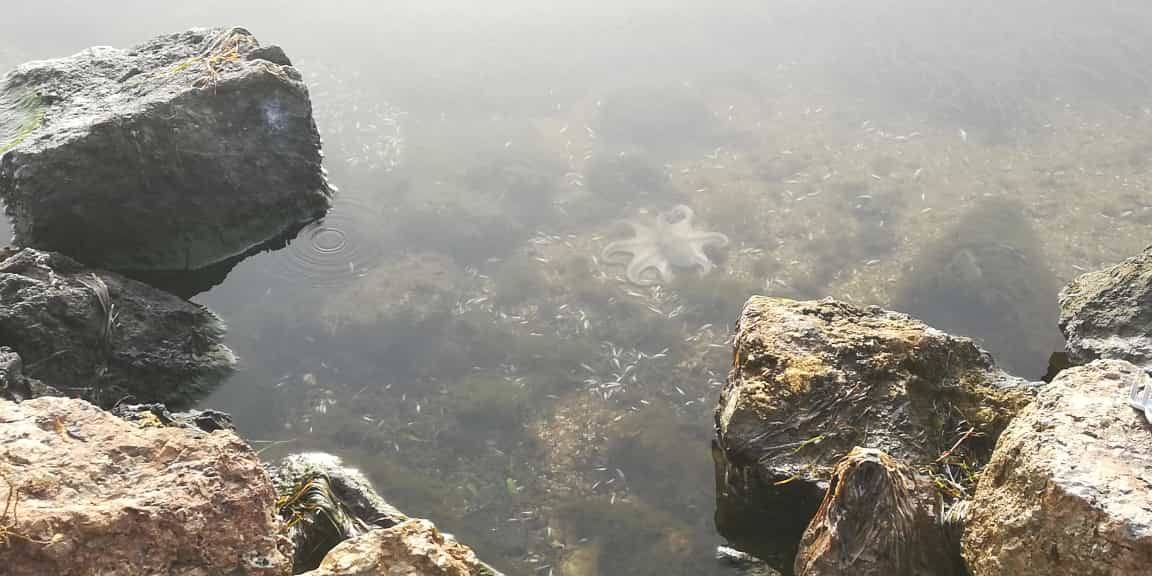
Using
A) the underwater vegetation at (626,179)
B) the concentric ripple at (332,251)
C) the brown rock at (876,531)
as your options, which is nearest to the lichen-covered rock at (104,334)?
the concentric ripple at (332,251)

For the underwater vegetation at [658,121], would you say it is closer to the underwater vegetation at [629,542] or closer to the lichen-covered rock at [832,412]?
the lichen-covered rock at [832,412]

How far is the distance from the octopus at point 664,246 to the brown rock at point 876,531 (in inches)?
127

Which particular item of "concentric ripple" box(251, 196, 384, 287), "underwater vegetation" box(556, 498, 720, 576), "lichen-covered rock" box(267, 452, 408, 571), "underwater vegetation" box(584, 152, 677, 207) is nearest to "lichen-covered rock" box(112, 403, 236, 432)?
"lichen-covered rock" box(267, 452, 408, 571)

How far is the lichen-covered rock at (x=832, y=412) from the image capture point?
531 centimetres

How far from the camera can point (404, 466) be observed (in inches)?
242

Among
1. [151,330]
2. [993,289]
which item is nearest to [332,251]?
[151,330]

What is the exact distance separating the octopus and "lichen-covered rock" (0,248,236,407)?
10.5 ft

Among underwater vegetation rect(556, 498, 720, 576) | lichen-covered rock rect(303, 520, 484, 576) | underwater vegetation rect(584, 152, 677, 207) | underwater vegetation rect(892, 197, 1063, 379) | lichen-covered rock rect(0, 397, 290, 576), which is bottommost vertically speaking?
underwater vegetation rect(556, 498, 720, 576)

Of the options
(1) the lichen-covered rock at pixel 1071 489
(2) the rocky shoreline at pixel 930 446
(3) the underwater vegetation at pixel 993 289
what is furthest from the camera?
(3) the underwater vegetation at pixel 993 289

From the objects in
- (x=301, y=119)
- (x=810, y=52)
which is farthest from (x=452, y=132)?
(x=810, y=52)

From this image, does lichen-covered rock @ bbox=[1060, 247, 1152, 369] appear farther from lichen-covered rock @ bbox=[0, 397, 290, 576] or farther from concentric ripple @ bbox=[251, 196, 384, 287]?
concentric ripple @ bbox=[251, 196, 384, 287]

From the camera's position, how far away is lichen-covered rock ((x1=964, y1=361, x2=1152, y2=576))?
3748 mm

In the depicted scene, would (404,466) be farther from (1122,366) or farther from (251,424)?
(1122,366)

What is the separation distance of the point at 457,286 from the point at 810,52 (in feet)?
19.7
